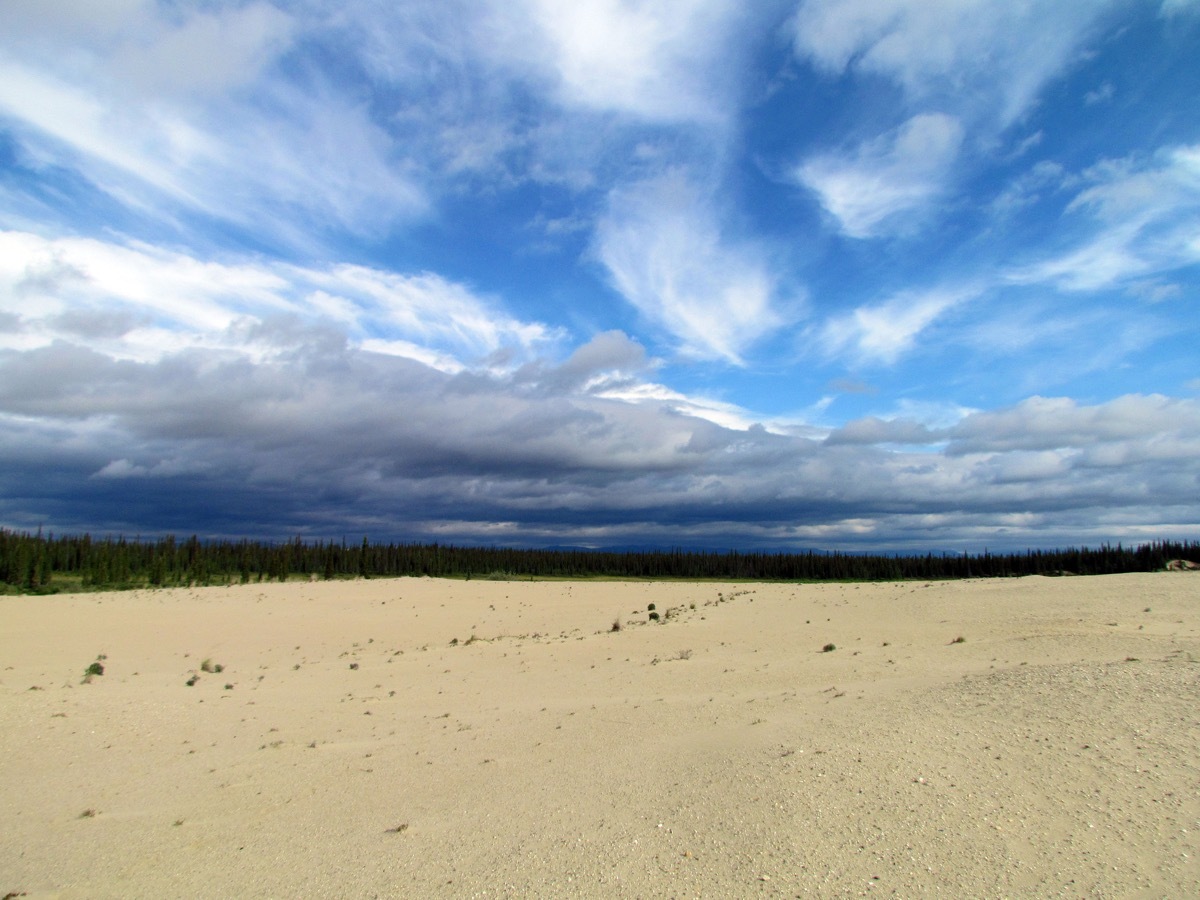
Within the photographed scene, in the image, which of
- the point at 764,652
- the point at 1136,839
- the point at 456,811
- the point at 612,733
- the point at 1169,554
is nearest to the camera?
the point at 1136,839

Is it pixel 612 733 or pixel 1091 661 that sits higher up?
pixel 1091 661

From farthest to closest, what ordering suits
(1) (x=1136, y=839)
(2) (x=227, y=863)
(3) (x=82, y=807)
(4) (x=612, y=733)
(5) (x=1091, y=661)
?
(5) (x=1091, y=661), (4) (x=612, y=733), (3) (x=82, y=807), (2) (x=227, y=863), (1) (x=1136, y=839)

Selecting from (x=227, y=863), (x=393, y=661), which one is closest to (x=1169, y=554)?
(x=393, y=661)

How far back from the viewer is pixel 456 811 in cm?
636

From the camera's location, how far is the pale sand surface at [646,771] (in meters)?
4.95

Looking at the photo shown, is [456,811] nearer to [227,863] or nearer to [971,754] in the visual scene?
[227,863]

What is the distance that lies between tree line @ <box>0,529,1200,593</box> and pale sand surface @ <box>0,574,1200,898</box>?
28.1m

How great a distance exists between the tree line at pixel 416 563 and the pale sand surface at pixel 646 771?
28090mm

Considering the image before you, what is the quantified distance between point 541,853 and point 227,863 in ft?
8.09

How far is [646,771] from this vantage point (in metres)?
6.98

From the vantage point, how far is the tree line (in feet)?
127

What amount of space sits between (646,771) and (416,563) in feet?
238

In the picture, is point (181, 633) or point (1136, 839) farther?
point (181, 633)

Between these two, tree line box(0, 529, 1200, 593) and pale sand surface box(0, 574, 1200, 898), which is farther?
tree line box(0, 529, 1200, 593)
